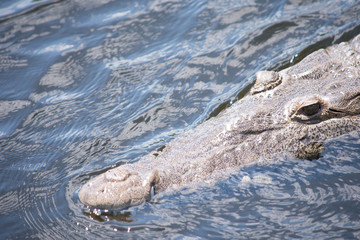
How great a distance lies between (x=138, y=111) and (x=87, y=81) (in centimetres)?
154

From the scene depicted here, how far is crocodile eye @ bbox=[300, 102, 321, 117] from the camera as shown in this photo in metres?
4.96

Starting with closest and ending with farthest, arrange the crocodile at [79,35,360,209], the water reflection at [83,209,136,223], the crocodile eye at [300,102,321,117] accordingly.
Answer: the water reflection at [83,209,136,223] → the crocodile at [79,35,360,209] → the crocodile eye at [300,102,321,117]

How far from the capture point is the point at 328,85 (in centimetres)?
519

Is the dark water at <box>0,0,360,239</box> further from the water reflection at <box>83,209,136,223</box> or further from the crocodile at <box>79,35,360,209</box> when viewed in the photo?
the crocodile at <box>79,35,360,209</box>

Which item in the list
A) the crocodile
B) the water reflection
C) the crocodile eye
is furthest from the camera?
the crocodile eye

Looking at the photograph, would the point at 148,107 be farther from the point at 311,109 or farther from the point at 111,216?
the point at 311,109

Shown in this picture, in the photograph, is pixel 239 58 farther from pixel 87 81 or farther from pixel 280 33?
pixel 87 81

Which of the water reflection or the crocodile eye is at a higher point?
the crocodile eye

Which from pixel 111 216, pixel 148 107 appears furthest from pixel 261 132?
pixel 148 107

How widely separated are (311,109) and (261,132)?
2.29 feet

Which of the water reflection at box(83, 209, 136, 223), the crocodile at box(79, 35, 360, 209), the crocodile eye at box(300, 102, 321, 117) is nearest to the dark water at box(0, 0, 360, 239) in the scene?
the water reflection at box(83, 209, 136, 223)

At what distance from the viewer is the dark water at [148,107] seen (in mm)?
4629

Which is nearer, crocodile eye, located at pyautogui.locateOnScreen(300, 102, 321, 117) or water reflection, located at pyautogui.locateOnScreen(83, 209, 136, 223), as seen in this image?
water reflection, located at pyautogui.locateOnScreen(83, 209, 136, 223)

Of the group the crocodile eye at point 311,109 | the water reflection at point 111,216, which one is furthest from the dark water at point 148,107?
the crocodile eye at point 311,109
